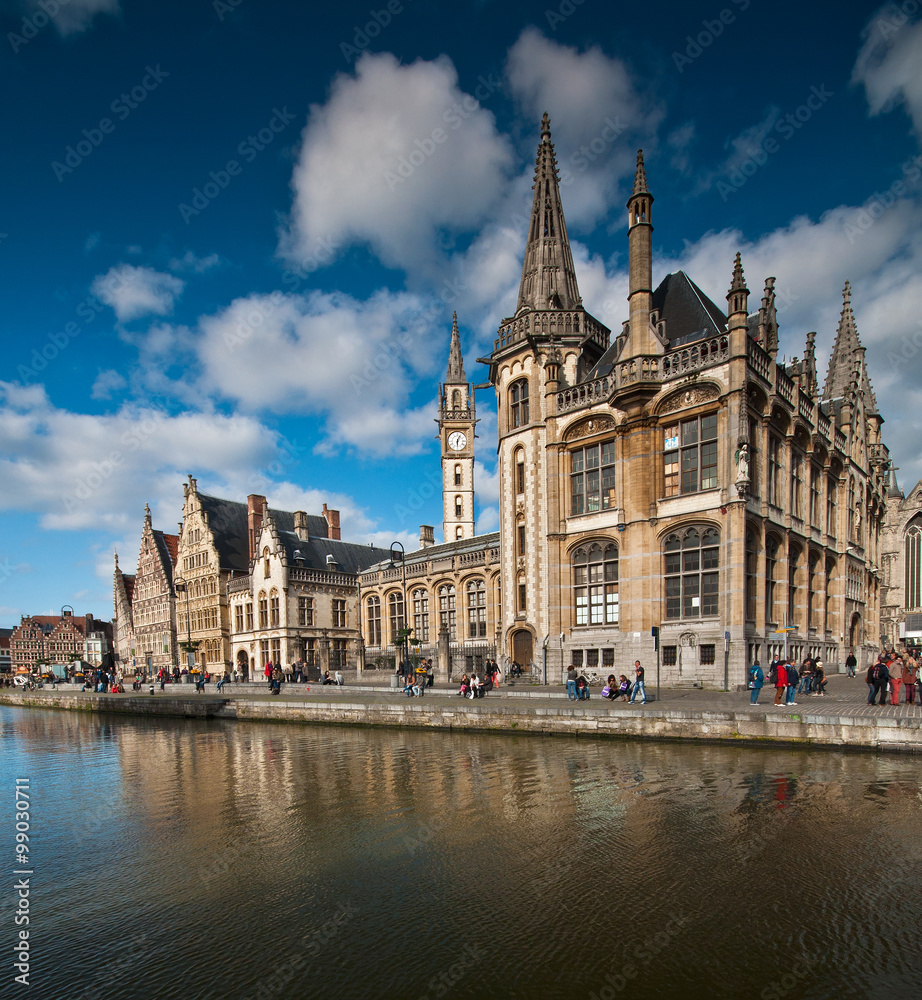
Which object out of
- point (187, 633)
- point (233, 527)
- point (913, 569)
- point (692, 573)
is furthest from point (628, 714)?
point (913, 569)

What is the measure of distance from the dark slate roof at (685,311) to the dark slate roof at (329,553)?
33.4m

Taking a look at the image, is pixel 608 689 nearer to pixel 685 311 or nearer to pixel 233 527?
pixel 685 311

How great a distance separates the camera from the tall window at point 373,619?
159 ft

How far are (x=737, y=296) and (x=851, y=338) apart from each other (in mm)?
33771

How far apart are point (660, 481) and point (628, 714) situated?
11638 millimetres

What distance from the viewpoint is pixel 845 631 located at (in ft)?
113

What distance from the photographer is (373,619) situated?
48781mm

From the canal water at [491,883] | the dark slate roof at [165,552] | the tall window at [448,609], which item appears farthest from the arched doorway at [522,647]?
the dark slate roof at [165,552]

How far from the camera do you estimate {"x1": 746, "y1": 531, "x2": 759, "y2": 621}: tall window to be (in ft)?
79.3

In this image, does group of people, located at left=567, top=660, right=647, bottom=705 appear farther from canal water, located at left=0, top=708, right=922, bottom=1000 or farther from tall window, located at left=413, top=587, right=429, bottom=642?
tall window, located at left=413, top=587, right=429, bottom=642

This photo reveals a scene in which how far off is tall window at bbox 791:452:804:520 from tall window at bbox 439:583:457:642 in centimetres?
2110

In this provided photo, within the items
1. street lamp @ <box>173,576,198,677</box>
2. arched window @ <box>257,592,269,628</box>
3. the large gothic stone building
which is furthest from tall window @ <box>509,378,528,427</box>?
street lamp @ <box>173,576,198,677</box>

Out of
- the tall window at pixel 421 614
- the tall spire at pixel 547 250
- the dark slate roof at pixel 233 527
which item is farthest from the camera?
the dark slate roof at pixel 233 527

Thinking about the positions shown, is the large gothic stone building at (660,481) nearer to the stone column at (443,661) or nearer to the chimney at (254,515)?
the stone column at (443,661)
